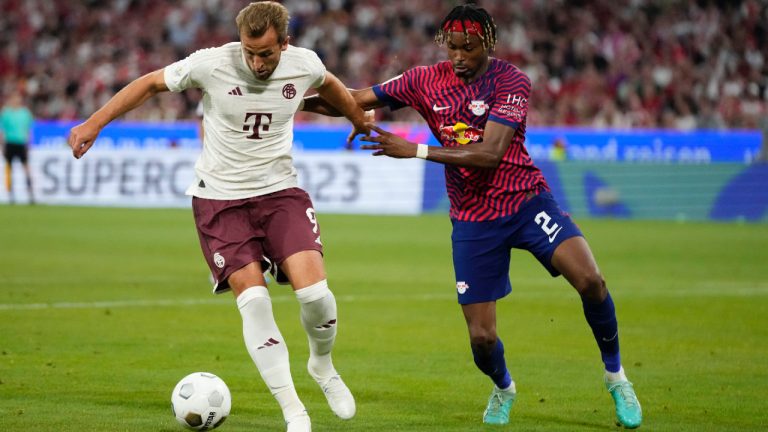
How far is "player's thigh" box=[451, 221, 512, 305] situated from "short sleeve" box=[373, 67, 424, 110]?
0.90m

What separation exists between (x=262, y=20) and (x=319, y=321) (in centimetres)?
168

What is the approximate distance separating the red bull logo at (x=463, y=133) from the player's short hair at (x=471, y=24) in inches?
19.0

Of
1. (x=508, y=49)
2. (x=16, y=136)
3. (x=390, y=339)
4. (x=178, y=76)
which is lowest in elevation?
(x=16, y=136)

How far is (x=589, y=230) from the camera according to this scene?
22078 mm

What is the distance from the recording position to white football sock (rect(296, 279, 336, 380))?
670 centimetres

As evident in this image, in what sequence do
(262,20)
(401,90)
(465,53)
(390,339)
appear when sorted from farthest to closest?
(390,339)
(401,90)
(465,53)
(262,20)

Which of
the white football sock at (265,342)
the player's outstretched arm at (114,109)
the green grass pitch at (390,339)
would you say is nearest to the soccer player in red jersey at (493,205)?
the green grass pitch at (390,339)

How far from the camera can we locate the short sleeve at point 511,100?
707 centimetres

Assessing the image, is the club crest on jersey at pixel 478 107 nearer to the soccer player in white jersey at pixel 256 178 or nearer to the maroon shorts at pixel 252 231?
the soccer player in white jersey at pixel 256 178

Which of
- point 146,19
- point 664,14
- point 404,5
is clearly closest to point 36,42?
point 146,19

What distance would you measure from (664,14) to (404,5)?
7023 mm

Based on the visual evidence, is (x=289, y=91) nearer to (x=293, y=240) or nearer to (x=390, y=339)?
(x=293, y=240)

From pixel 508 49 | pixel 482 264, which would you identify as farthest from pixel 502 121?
pixel 508 49

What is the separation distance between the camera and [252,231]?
22.3 ft
